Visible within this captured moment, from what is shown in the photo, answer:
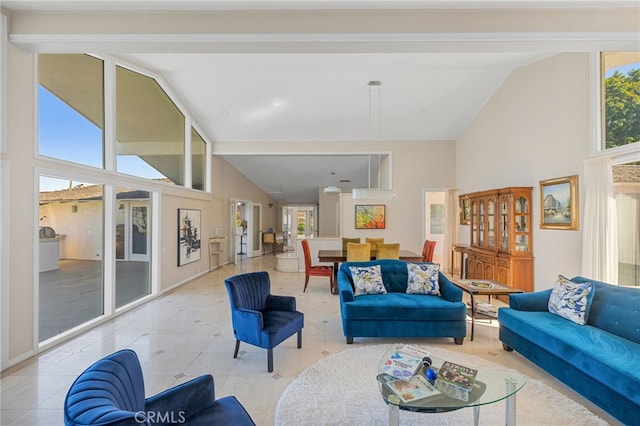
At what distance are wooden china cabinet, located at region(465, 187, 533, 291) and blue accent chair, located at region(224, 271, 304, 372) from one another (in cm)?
416

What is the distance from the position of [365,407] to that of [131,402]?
69.1 inches

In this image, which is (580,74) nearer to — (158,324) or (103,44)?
(103,44)

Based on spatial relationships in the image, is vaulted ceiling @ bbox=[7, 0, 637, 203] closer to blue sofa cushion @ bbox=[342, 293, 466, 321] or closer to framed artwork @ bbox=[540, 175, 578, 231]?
framed artwork @ bbox=[540, 175, 578, 231]

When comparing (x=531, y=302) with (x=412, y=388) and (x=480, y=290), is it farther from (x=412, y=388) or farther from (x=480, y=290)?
(x=412, y=388)

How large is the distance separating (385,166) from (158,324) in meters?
6.82

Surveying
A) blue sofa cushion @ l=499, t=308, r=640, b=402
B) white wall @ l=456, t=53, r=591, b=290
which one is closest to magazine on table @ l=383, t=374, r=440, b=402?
blue sofa cushion @ l=499, t=308, r=640, b=402

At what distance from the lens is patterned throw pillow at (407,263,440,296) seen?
3.95 metres

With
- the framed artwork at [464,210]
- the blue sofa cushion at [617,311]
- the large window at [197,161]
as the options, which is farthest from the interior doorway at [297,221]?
the blue sofa cushion at [617,311]

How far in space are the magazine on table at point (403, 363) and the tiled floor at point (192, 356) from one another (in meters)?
1.03

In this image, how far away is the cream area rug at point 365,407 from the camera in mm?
2230

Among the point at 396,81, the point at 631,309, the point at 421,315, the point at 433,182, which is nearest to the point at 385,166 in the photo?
the point at 433,182

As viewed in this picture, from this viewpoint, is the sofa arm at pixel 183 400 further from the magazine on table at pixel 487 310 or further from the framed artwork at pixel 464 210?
the framed artwork at pixel 464 210

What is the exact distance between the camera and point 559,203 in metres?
4.58

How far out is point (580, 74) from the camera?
167 inches
